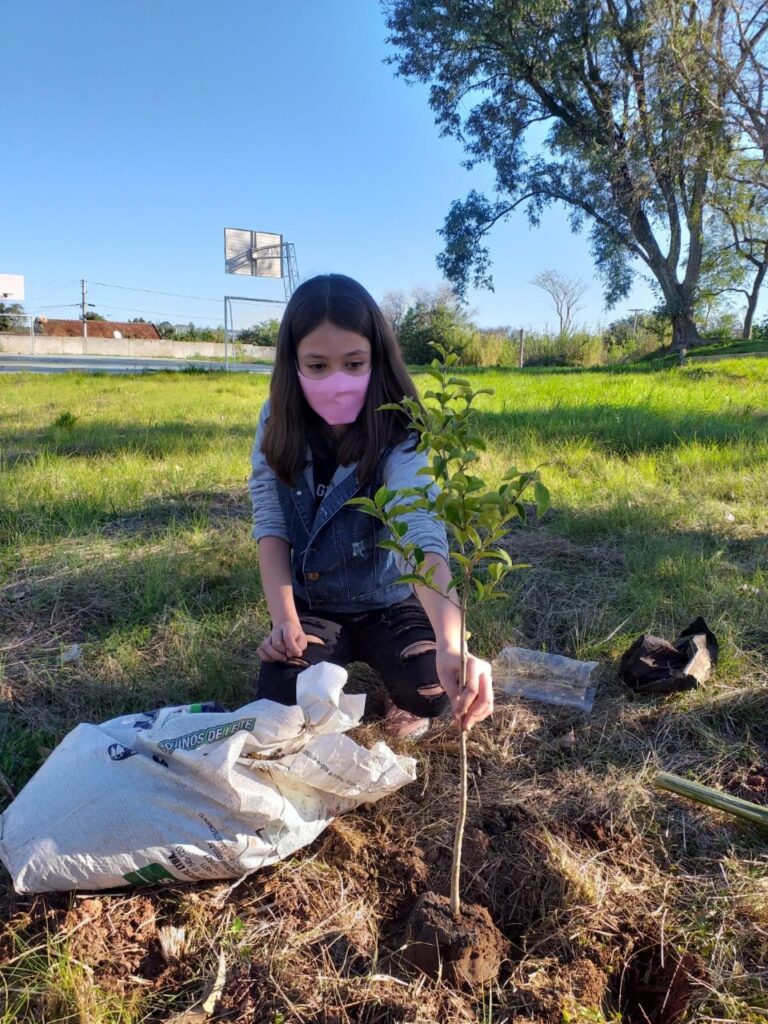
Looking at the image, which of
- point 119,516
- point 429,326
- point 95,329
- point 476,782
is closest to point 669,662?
point 476,782

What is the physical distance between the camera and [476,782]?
160 cm

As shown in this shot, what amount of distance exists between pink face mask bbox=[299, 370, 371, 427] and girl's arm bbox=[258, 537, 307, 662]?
0.43 metres

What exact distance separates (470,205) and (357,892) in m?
18.9

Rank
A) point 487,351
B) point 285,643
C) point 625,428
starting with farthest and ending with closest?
point 487,351 < point 625,428 < point 285,643

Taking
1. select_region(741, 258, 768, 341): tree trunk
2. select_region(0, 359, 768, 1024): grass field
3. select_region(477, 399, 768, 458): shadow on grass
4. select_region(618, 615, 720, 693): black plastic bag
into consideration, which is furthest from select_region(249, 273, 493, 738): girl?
select_region(741, 258, 768, 341): tree trunk

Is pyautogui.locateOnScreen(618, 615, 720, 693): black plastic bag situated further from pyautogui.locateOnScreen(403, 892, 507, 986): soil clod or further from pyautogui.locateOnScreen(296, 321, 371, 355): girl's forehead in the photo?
pyautogui.locateOnScreen(296, 321, 371, 355): girl's forehead

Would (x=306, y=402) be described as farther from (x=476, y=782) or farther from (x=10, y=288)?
(x=10, y=288)

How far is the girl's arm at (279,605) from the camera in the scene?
172 centimetres

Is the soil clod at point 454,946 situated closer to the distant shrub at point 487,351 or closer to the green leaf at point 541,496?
the green leaf at point 541,496

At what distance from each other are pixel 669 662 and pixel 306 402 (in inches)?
53.3

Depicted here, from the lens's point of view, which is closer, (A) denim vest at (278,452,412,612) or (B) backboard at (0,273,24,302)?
(A) denim vest at (278,452,412,612)

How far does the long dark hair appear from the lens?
69.4 inches

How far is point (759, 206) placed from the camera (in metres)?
19.6

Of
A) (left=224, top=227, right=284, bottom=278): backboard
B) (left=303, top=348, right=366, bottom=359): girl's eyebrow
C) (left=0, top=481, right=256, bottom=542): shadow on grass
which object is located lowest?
(left=0, top=481, right=256, bottom=542): shadow on grass
